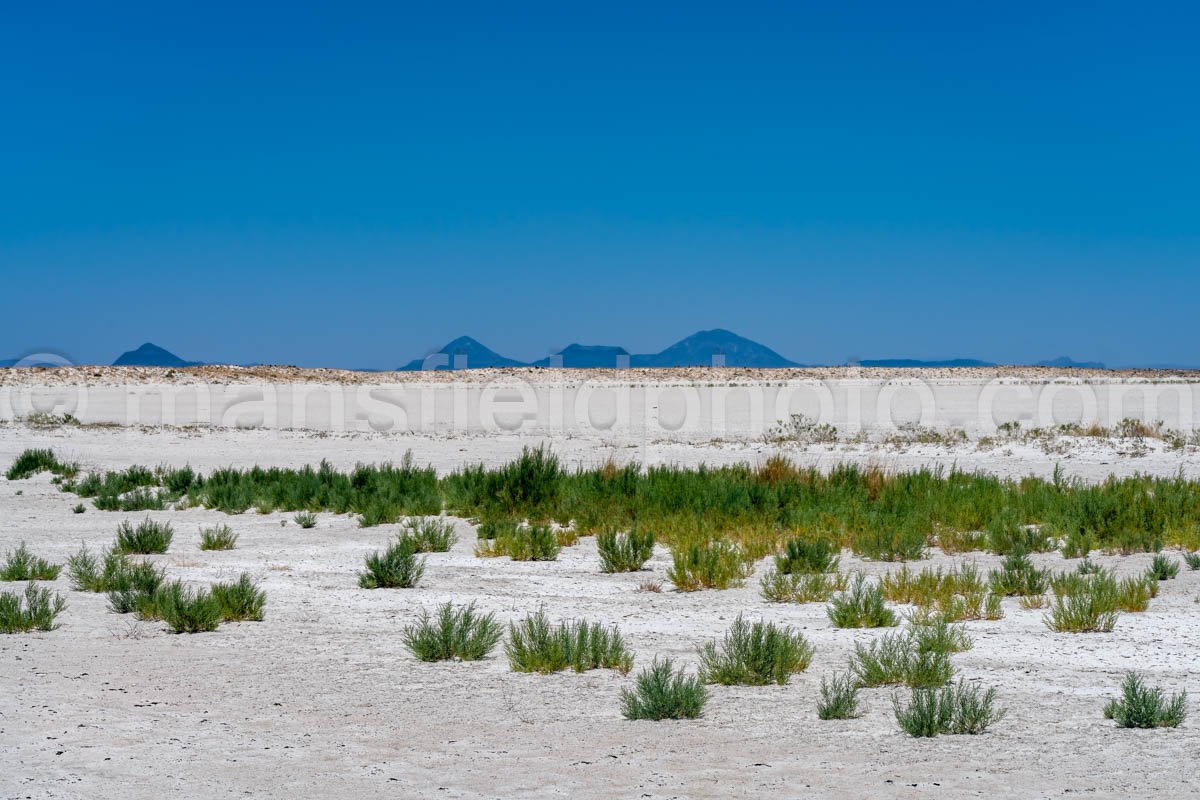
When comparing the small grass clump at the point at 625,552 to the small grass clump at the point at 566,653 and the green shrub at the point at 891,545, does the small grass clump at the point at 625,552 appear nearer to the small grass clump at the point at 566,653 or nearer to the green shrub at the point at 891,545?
the green shrub at the point at 891,545

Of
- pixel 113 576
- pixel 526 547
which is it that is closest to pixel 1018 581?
pixel 526 547

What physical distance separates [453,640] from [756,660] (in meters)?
2.05

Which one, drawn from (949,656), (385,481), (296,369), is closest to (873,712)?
(949,656)

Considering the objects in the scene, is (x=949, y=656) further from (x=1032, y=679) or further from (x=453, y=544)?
(x=453, y=544)

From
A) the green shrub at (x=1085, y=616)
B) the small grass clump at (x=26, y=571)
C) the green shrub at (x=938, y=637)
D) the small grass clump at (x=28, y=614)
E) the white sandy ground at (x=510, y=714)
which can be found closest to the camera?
the white sandy ground at (x=510, y=714)

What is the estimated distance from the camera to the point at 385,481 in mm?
17406

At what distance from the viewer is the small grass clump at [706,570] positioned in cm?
1034

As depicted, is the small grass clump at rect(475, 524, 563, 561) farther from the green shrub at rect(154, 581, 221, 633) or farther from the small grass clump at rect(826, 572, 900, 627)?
the small grass clump at rect(826, 572, 900, 627)

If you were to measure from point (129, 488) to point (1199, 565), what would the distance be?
1559cm

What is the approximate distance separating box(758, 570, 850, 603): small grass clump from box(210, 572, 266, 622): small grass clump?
13.6ft

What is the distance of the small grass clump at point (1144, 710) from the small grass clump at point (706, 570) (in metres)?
4.63

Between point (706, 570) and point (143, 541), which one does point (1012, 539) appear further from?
point (143, 541)

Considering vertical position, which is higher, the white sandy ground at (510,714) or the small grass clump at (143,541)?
the small grass clump at (143,541)

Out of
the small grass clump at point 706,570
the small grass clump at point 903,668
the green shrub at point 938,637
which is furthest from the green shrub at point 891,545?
the small grass clump at point 903,668
